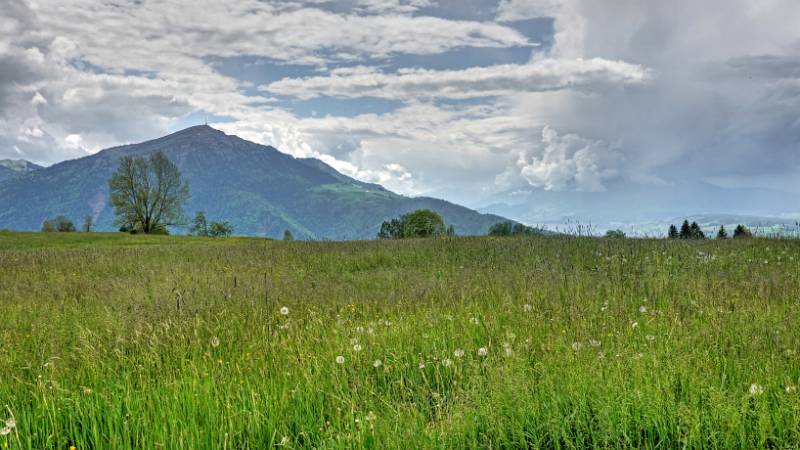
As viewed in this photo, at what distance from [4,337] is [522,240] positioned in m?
13.0

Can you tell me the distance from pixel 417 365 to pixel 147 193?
3462 inches

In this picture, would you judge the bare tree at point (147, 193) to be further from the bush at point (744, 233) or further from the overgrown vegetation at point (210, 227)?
the bush at point (744, 233)

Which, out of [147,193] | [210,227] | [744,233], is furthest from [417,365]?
[210,227]

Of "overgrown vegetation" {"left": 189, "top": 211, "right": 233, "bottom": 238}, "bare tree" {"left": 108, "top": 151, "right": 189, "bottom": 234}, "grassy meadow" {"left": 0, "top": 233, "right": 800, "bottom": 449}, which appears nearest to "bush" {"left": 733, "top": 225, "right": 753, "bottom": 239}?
"grassy meadow" {"left": 0, "top": 233, "right": 800, "bottom": 449}

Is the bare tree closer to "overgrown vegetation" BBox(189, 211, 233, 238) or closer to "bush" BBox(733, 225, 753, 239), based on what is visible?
"overgrown vegetation" BBox(189, 211, 233, 238)

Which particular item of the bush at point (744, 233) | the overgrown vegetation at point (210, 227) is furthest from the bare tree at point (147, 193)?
the bush at point (744, 233)

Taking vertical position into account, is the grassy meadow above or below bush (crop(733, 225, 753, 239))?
below

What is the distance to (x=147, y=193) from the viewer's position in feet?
270

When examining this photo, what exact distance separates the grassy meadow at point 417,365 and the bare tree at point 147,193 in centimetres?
7887

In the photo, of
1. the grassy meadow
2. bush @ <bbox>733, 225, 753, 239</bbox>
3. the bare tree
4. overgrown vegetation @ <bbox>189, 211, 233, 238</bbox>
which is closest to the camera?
the grassy meadow

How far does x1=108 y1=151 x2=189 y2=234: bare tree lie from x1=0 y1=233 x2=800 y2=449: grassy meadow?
7887cm

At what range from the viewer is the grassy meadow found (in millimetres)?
3324

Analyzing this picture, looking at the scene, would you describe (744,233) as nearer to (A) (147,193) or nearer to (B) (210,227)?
(A) (147,193)

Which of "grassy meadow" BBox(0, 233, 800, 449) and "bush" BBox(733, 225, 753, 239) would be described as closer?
"grassy meadow" BBox(0, 233, 800, 449)
